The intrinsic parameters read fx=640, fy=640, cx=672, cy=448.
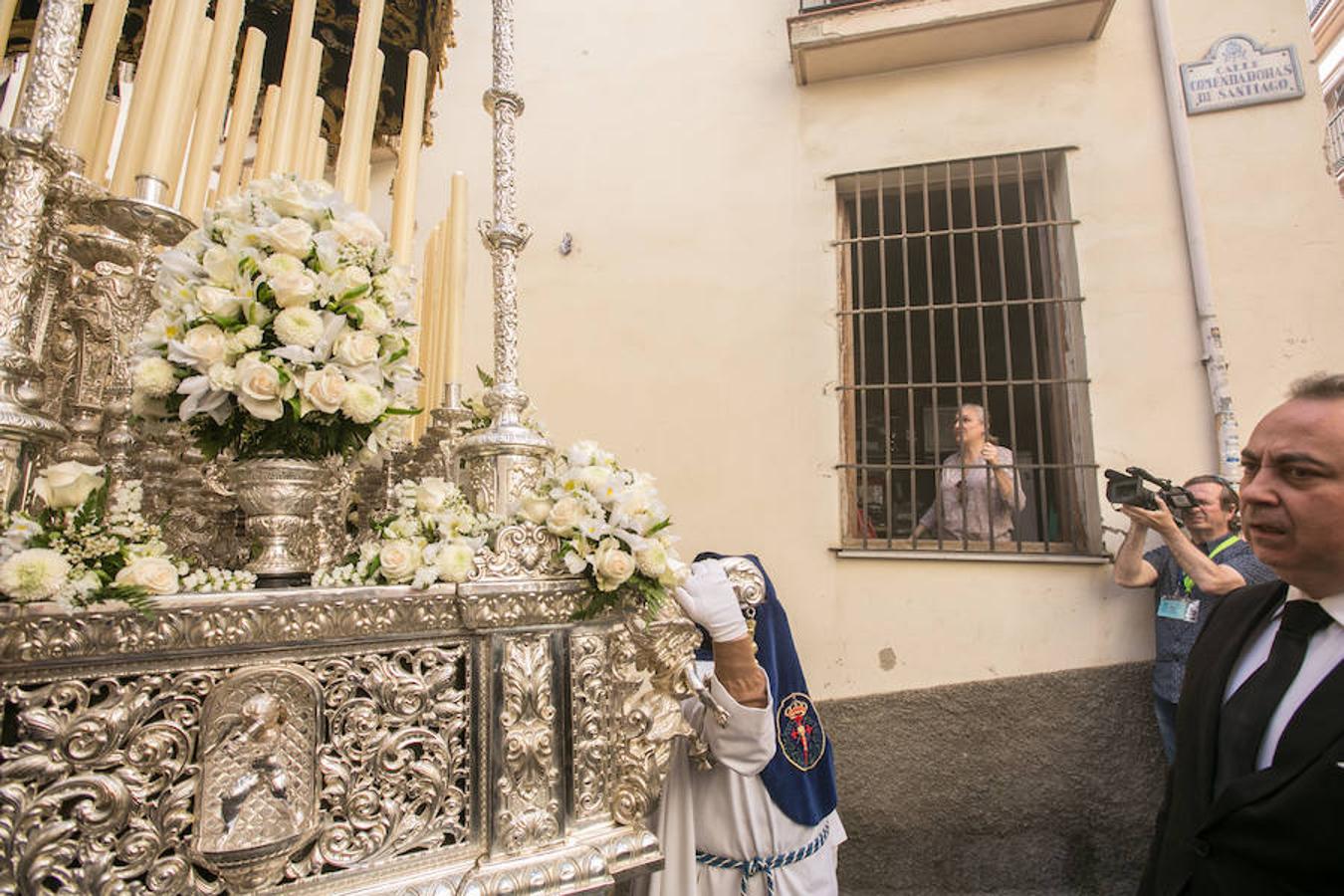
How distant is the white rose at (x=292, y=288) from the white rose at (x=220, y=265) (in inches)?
3.0

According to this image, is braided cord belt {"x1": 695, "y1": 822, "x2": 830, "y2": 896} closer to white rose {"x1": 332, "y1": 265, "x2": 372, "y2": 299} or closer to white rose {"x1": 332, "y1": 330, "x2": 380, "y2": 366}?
white rose {"x1": 332, "y1": 330, "x2": 380, "y2": 366}

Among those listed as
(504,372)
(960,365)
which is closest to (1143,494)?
(960,365)

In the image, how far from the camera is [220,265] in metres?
1.24

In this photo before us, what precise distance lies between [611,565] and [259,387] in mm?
752

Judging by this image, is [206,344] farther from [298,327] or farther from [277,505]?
[277,505]

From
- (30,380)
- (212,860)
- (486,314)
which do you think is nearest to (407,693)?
(212,860)

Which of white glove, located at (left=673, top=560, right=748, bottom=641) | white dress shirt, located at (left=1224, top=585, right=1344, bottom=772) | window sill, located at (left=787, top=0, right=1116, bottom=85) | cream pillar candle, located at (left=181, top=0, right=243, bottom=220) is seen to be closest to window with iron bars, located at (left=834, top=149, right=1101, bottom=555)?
window sill, located at (left=787, top=0, right=1116, bottom=85)

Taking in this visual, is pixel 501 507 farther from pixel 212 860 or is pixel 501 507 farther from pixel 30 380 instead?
pixel 30 380

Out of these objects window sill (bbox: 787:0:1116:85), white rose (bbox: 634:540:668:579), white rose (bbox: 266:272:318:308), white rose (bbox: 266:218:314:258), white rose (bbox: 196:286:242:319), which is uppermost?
window sill (bbox: 787:0:1116:85)

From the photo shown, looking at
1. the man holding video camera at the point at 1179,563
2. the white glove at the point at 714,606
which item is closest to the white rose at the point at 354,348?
the white glove at the point at 714,606

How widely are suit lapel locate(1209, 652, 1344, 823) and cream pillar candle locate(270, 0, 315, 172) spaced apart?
2.85 metres

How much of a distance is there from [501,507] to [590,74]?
13.3 feet

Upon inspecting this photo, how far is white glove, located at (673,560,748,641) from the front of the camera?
1.82m

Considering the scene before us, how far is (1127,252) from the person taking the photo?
351 centimetres
